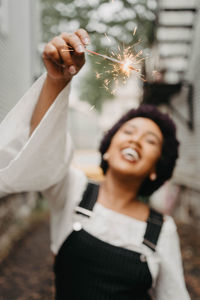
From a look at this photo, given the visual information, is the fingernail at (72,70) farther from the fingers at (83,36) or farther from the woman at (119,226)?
the woman at (119,226)

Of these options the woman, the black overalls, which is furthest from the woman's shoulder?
the black overalls

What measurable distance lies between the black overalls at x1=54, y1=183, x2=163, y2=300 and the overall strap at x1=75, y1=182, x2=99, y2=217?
0.10m

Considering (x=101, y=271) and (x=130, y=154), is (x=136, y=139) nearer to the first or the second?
(x=130, y=154)

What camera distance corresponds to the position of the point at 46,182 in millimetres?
935

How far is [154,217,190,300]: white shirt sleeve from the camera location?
1.28 meters

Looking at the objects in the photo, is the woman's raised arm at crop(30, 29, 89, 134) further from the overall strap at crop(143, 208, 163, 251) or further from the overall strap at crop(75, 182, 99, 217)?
the overall strap at crop(143, 208, 163, 251)

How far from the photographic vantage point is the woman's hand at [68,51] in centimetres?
65

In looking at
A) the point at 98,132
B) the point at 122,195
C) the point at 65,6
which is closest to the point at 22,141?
the point at 122,195

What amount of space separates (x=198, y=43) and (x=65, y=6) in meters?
3.31

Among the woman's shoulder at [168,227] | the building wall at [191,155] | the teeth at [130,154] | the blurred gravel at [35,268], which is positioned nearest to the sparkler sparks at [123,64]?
the teeth at [130,154]

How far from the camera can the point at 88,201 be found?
142 cm

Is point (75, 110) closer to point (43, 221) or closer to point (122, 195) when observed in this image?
point (43, 221)

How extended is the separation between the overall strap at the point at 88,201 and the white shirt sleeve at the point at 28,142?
0.51 metres

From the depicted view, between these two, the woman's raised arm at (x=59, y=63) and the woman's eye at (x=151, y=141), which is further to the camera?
the woman's eye at (x=151, y=141)
